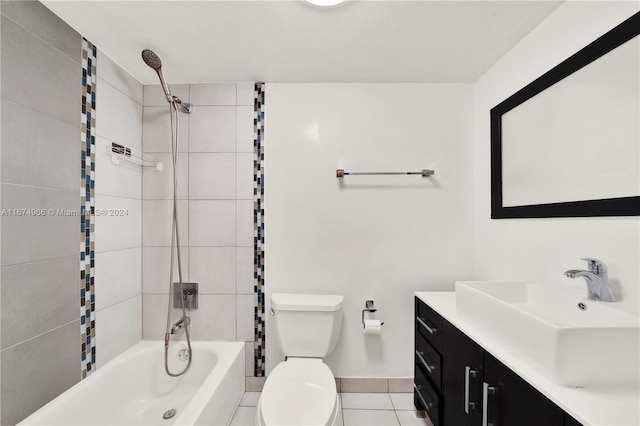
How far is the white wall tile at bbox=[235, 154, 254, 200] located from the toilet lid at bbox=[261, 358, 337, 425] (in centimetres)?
110

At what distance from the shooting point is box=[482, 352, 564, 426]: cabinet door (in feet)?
2.64

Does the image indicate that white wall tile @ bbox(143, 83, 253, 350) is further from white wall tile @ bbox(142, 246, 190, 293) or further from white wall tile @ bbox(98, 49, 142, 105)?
white wall tile @ bbox(98, 49, 142, 105)

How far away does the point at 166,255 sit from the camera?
6.59 feet

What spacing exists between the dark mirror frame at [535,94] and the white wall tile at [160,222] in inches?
78.9

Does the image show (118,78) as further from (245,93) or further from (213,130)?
(245,93)

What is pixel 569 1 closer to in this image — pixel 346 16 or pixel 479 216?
pixel 346 16

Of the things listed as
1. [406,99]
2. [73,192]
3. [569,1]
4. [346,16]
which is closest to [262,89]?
[346,16]

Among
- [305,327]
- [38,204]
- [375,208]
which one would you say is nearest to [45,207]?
[38,204]

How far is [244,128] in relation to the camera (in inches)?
79.0

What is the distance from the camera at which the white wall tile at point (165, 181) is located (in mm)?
2004

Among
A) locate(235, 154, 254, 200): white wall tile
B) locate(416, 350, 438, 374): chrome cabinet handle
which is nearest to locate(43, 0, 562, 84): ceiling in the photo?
locate(235, 154, 254, 200): white wall tile

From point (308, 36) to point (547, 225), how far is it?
4.86 ft

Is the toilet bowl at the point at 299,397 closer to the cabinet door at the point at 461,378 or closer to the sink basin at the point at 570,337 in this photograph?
the cabinet door at the point at 461,378

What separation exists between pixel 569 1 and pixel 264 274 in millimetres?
2096
